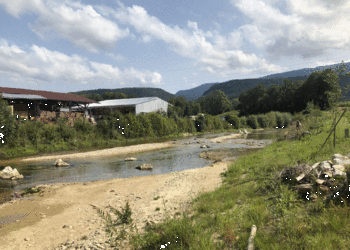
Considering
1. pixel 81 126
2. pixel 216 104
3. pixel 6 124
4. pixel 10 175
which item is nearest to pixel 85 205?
pixel 10 175

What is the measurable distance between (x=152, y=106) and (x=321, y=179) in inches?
1811

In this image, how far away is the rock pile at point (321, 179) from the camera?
217 inches

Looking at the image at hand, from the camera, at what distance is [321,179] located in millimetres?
6418

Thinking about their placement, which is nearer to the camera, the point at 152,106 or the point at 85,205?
the point at 85,205

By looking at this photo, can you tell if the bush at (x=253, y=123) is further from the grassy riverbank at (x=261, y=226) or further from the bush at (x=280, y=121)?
the grassy riverbank at (x=261, y=226)

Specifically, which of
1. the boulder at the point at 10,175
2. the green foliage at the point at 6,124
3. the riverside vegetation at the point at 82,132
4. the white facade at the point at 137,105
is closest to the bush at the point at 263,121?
the riverside vegetation at the point at 82,132

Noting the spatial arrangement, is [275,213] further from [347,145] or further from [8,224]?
[8,224]

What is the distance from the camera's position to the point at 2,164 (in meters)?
18.9

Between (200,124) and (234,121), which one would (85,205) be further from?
(234,121)

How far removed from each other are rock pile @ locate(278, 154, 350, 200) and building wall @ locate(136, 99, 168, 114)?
3993cm

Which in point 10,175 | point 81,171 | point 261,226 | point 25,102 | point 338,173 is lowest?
point 81,171

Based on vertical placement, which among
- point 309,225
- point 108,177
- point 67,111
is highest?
point 67,111

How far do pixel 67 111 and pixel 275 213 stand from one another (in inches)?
1541

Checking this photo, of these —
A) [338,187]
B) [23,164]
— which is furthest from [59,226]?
[23,164]
